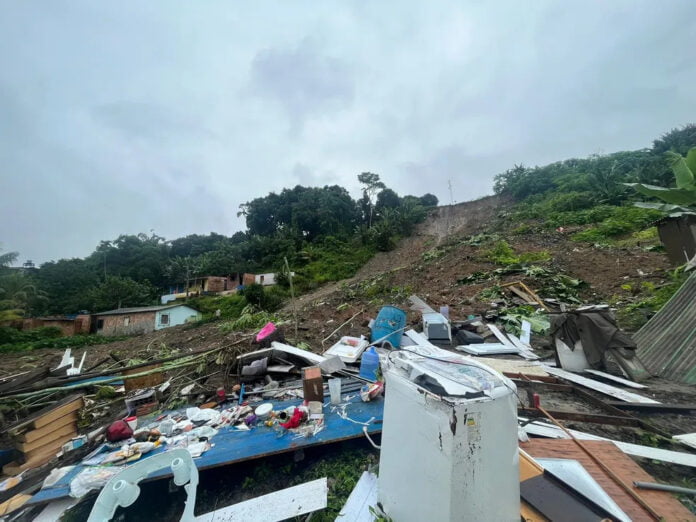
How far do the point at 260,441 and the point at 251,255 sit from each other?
32092 millimetres

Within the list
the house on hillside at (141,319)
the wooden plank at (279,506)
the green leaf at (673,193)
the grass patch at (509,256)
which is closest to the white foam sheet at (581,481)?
the wooden plank at (279,506)

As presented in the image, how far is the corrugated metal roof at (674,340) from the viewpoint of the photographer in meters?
4.02

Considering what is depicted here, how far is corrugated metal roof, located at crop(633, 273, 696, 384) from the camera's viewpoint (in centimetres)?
402

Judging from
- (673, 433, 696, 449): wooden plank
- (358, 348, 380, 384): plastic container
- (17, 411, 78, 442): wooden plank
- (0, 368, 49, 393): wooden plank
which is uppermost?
(0, 368, 49, 393): wooden plank

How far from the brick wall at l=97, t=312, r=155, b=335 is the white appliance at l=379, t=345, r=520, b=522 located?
25.4 meters

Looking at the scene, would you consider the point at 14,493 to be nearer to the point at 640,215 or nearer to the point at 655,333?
the point at 655,333

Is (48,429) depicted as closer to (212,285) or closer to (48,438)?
(48,438)

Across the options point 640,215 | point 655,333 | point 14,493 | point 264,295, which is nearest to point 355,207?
point 264,295

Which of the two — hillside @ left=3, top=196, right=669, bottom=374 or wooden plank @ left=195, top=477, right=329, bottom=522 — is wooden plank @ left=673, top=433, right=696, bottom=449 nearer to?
wooden plank @ left=195, top=477, right=329, bottom=522

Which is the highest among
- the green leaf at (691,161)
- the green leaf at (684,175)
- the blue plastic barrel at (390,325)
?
the green leaf at (691,161)

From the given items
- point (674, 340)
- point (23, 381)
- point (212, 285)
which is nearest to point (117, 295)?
point (212, 285)

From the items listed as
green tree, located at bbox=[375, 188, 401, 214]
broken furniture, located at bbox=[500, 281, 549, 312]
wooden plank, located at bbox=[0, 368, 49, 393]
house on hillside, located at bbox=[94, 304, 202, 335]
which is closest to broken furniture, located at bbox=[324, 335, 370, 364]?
wooden plank, located at bbox=[0, 368, 49, 393]

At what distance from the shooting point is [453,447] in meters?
1.23

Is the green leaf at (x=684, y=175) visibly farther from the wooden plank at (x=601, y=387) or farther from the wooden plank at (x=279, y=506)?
the wooden plank at (x=279, y=506)
